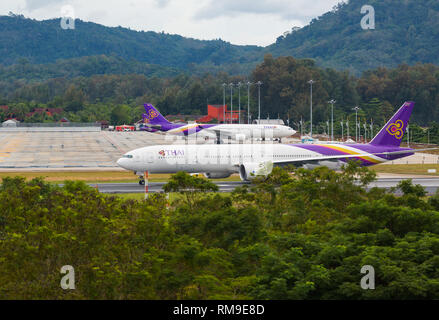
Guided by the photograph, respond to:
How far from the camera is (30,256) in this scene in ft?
65.2

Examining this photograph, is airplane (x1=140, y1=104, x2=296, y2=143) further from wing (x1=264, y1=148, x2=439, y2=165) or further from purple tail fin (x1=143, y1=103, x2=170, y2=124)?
wing (x1=264, y1=148, x2=439, y2=165)

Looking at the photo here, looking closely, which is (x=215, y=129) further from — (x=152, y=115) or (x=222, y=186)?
(x=222, y=186)

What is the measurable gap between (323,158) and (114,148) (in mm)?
60346

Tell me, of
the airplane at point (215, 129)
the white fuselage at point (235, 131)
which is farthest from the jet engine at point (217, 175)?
the white fuselage at point (235, 131)

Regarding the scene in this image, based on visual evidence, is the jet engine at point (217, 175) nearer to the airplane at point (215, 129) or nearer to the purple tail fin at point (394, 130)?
the purple tail fin at point (394, 130)

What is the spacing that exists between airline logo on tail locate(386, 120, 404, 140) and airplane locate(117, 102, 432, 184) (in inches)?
4.0

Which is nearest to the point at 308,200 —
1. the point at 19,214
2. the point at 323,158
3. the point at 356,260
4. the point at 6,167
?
the point at 356,260

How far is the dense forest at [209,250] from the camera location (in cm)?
1877

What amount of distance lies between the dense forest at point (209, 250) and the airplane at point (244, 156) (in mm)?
27890

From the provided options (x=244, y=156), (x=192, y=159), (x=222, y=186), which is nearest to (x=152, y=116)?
(x=192, y=159)

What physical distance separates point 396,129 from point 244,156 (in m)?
16.8

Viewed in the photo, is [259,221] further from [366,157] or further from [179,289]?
[366,157]

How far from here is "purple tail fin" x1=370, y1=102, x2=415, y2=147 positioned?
6250cm

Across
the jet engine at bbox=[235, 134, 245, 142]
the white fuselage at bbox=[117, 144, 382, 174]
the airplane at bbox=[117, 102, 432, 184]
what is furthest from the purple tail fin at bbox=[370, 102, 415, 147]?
the jet engine at bbox=[235, 134, 245, 142]
